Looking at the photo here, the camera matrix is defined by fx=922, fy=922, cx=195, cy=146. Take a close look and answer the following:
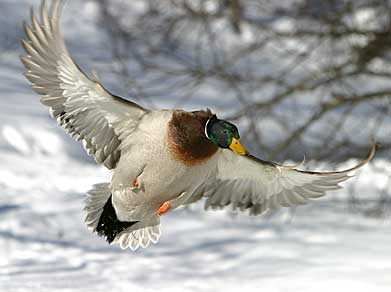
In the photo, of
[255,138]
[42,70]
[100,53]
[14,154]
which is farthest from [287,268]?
[100,53]

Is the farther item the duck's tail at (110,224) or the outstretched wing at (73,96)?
the duck's tail at (110,224)

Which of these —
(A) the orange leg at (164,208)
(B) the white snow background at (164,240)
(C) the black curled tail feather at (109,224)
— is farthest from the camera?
(B) the white snow background at (164,240)

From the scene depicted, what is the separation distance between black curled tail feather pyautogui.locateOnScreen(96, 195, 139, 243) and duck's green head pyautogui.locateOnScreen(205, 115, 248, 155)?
2.41 feet

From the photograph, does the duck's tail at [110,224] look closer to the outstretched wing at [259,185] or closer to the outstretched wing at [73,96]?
the outstretched wing at [73,96]

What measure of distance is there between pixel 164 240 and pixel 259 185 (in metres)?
1.75

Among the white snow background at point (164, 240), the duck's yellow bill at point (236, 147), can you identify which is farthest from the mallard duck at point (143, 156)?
the white snow background at point (164, 240)

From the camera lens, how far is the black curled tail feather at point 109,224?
12.5 feet

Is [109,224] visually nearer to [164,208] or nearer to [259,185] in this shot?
[164,208]

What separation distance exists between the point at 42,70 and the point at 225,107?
16.1ft

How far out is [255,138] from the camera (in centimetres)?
655

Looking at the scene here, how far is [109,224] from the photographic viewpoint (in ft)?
12.6

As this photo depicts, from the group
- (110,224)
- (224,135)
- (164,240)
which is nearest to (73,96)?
(110,224)

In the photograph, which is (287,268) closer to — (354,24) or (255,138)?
(255,138)

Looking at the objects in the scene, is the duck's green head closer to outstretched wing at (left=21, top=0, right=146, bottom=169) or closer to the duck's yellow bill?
the duck's yellow bill
